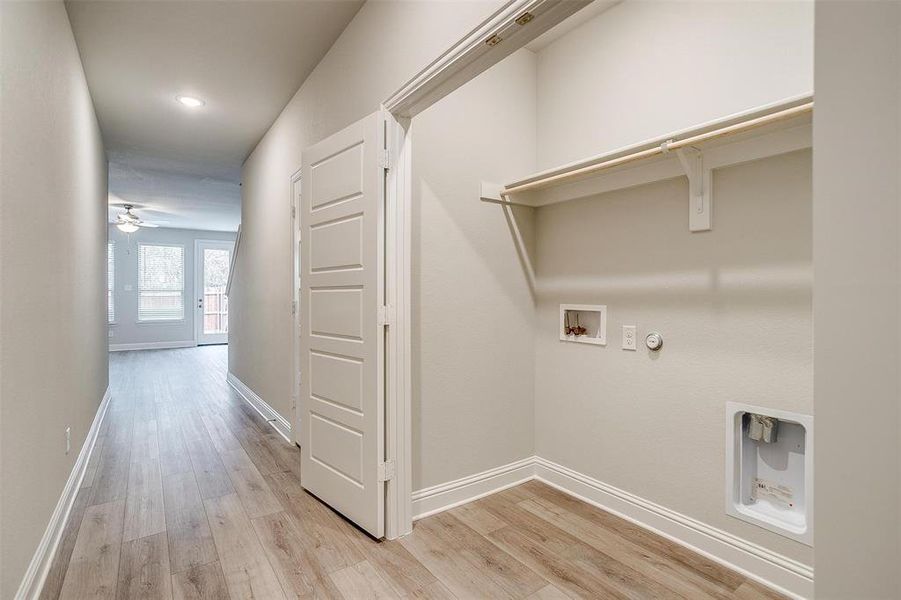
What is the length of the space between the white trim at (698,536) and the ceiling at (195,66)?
3.05 m

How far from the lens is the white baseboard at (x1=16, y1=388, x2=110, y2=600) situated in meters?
1.71

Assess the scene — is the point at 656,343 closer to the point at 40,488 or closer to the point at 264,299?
the point at 40,488

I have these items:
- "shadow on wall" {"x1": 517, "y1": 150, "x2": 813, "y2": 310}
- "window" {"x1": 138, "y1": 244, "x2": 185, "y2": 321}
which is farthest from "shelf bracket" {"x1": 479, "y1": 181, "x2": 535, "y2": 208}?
"window" {"x1": 138, "y1": 244, "x2": 185, "y2": 321}

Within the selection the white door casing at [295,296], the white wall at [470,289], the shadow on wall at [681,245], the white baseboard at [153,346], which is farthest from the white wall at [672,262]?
the white baseboard at [153,346]

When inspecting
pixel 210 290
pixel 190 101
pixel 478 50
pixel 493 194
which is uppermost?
pixel 190 101

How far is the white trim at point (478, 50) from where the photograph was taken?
4.76 ft

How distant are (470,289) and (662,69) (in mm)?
1486

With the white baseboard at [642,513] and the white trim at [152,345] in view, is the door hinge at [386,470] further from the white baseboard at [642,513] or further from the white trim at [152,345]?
the white trim at [152,345]

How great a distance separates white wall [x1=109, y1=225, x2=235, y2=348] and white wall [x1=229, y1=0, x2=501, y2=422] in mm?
5226

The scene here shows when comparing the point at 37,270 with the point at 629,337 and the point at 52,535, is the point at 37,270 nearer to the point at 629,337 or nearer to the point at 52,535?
the point at 52,535

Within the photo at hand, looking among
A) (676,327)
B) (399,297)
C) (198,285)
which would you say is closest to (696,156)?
(676,327)

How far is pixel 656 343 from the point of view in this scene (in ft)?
7.44

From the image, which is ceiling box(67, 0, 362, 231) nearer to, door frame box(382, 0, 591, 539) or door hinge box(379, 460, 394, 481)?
door frame box(382, 0, 591, 539)

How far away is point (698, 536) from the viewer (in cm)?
208
